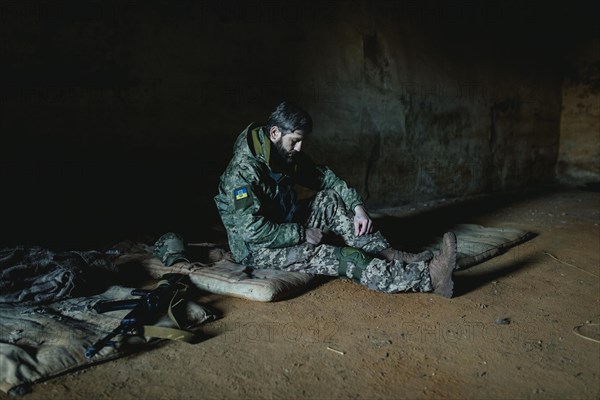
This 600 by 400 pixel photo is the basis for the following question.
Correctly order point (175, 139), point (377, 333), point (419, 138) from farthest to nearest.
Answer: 1. point (419, 138)
2. point (175, 139)
3. point (377, 333)

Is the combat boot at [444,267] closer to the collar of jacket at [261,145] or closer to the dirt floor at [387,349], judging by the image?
the dirt floor at [387,349]

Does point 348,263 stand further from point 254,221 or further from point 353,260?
point 254,221

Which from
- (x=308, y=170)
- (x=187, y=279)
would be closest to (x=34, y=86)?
(x=187, y=279)

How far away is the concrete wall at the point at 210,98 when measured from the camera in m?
3.20

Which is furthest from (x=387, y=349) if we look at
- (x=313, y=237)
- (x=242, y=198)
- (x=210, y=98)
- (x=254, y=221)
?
(x=210, y=98)

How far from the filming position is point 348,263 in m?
2.68

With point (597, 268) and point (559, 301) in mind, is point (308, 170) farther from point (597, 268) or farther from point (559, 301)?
point (597, 268)

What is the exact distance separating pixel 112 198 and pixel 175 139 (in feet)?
2.32

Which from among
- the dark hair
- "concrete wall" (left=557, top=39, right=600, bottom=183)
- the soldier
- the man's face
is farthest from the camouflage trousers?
"concrete wall" (left=557, top=39, right=600, bottom=183)

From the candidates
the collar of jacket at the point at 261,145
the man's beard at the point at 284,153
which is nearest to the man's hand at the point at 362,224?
the man's beard at the point at 284,153

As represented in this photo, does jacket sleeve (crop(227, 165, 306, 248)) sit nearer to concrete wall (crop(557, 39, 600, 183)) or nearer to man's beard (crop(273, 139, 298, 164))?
man's beard (crop(273, 139, 298, 164))

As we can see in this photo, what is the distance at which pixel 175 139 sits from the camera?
387 cm

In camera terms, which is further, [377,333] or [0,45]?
[0,45]

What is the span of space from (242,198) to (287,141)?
474 millimetres
